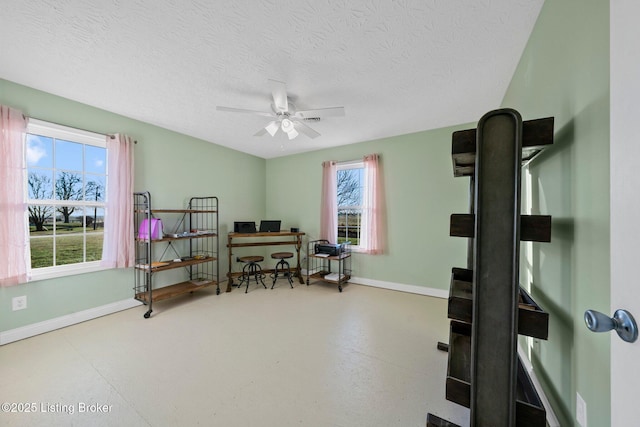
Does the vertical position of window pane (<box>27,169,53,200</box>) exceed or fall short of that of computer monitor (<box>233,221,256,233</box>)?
it exceeds it

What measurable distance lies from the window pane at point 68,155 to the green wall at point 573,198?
4289mm

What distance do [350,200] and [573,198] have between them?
10.7ft

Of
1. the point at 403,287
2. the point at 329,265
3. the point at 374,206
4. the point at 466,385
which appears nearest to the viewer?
the point at 466,385

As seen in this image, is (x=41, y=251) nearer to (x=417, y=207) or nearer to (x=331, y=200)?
(x=331, y=200)

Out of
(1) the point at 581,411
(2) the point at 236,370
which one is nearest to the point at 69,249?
(2) the point at 236,370

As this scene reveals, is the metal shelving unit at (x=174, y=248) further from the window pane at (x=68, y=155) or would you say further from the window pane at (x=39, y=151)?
the window pane at (x=39, y=151)

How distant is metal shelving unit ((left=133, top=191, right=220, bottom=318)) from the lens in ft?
9.41

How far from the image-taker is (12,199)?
7.02 feet

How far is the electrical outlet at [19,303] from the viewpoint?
7.17 ft

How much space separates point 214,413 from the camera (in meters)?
1.42

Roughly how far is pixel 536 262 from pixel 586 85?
106cm

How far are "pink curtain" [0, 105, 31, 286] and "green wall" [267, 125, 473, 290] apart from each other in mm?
3819

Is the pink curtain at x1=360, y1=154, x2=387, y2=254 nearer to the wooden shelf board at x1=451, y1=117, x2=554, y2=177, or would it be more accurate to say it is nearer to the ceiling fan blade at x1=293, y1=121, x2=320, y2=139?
the ceiling fan blade at x1=293, y1=121, x2=320, y2=139
